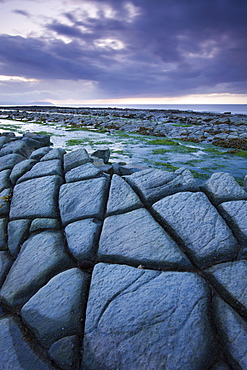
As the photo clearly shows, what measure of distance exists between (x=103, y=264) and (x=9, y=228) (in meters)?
1.85

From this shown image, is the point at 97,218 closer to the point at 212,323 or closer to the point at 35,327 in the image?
the point at 35,327

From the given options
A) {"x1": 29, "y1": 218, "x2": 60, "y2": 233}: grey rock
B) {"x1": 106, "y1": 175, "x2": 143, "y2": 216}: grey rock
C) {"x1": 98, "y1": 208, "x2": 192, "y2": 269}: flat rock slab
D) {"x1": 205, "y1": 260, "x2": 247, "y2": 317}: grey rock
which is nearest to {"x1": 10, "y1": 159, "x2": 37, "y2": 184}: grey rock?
{"x1": 29, "y1": 218, "x2": 60, "y2": 233}: grey rock

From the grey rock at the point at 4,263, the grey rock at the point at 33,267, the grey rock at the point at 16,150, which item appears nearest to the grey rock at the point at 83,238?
the grey rock at the point at 33,267

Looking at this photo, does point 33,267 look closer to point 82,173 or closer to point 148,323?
point 148,323

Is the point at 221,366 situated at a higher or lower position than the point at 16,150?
lower

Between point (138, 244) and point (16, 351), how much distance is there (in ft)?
5.26

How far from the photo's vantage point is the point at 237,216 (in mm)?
3084

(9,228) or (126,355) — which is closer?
(126,355)

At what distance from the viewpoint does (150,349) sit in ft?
6.23

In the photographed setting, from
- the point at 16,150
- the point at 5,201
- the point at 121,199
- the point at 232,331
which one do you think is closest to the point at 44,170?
the point at 5,201

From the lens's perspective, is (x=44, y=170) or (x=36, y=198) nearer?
(x=36, y=198)

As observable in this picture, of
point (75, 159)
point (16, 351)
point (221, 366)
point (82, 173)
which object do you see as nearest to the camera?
point (221, 366)

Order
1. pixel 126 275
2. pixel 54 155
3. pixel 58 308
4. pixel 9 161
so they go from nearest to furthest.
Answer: pixel 58 308 → pixel 126 275 → pixel 54 155 → pixel 9 161

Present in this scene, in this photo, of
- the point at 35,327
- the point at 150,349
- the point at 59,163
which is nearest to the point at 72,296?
the point at 35,327
